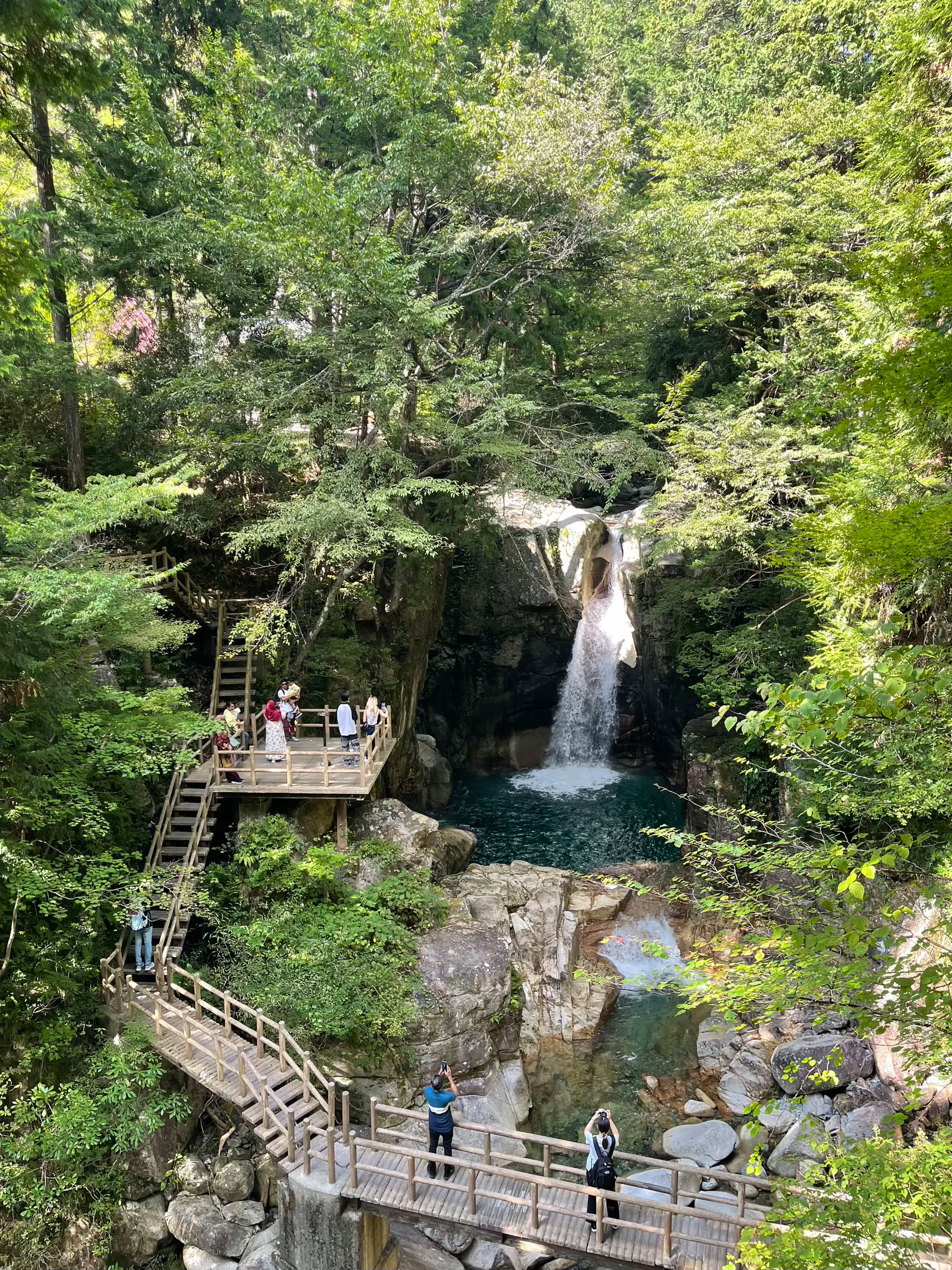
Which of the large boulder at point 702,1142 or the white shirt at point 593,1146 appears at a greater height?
the white shirt at point 593,1146

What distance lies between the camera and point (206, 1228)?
9.05 m

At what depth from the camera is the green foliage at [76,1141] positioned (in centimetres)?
861

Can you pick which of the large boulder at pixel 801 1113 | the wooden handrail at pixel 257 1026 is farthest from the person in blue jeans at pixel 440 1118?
the large boulder at pixel 801 1113

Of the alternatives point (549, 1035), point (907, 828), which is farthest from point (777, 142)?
point (549, 1035)

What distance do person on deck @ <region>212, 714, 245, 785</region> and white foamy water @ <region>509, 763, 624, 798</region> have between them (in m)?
12.1

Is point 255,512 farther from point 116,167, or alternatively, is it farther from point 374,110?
point 374,110

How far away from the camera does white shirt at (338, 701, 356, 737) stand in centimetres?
1387

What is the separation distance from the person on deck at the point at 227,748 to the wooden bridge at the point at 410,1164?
128 inches

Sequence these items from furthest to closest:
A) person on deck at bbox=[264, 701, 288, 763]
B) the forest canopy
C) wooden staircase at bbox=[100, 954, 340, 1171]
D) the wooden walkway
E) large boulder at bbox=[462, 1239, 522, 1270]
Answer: person on deck at bbox=[264, 701, 288, 763] < the forest canopy < large boulder at bbox=[462, 1239, 522, 1270] < wooden staircase at bbox=[100, 954, 340, 1171] < the wooden walkway

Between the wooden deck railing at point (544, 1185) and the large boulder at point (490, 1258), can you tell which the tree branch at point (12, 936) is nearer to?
the wooden deck railing at point (544, 1185)

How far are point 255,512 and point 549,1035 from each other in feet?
39.8

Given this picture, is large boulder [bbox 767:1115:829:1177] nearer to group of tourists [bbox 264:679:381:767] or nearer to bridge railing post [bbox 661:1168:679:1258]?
bridge railing post [bbox 661:1168:679:1258]

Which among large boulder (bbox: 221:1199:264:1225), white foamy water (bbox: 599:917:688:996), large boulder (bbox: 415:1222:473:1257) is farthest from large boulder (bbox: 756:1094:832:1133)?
large boulder (bbox: 221:1199:264:1225)

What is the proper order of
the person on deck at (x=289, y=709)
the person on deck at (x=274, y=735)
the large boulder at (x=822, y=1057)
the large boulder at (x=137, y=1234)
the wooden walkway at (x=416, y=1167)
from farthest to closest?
the person on deck at (x=289, y=709), the person on deck at (x=274, y=735), the large boulder at (x=822, y=1057), the large boulder at (x=137, y=1234), the wooden walkway at (x=416, y=1167)
